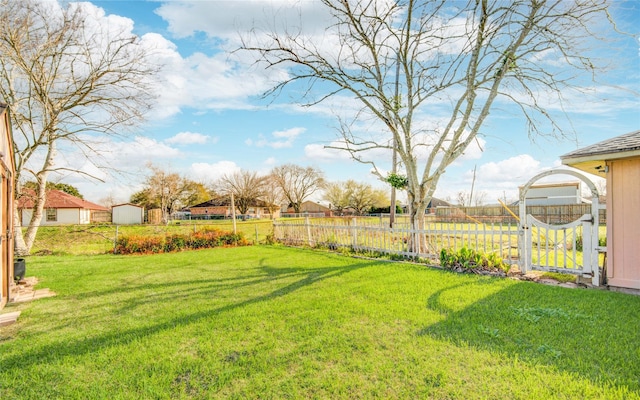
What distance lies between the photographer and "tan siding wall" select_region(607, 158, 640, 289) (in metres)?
5.12

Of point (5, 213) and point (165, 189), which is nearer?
point (5, 213)

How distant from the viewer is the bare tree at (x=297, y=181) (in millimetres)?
47875

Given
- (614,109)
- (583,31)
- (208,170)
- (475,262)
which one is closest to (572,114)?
(614,109)

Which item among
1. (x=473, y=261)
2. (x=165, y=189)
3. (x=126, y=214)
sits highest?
(x=165, y=189)

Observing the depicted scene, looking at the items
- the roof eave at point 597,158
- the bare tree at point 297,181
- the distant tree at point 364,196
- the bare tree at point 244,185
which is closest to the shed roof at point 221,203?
the bare tree at point 244,185

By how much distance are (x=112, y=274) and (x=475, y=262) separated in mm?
8204

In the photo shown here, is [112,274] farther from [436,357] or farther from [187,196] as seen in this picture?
[187,196]

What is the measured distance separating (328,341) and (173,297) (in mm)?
3258

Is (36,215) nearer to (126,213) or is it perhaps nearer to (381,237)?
(381,237)

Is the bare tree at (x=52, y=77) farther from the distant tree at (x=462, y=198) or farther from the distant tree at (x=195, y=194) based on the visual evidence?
the distant tree at (x=462, y=198)

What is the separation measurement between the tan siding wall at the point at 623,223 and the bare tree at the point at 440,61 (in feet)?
10.7

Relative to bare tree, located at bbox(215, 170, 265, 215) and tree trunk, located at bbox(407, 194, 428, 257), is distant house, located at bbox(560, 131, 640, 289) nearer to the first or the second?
tree trunk, located at bbox(407, 194, 428, 257)

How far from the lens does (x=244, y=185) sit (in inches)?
1758

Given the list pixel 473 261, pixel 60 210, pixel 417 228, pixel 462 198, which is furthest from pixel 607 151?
pixel 462 198
